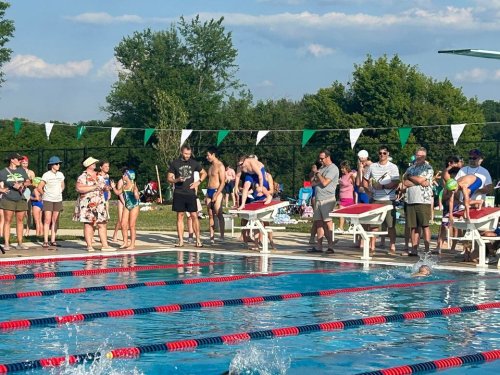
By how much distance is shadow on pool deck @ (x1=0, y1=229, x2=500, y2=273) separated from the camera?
14.8m

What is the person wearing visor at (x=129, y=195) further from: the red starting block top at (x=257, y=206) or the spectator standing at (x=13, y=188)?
the red starting block top at (x=257, y=206)

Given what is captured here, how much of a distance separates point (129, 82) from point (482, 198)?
56121 mm

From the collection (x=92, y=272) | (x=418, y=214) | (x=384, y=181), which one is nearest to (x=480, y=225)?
(x=418, y=214)

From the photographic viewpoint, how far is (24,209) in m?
15.7

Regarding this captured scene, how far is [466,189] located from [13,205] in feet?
23.0

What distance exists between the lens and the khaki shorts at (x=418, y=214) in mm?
14719

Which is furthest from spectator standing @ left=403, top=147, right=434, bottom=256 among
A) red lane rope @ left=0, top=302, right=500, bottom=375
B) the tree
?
the tree

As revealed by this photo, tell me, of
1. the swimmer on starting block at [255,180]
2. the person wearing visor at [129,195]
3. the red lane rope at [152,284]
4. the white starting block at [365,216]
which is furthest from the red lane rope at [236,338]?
the person wearing visor at [129,195]

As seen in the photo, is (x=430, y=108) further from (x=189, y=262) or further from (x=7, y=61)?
(x=189, y=262)

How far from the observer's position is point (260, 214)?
16125mm

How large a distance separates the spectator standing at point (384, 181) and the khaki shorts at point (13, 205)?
5445 millimetres

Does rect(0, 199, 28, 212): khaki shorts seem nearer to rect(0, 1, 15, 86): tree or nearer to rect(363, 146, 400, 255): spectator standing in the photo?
rect(363, 146, 400, 255): spectator standing

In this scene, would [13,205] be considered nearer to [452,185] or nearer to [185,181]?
[185,181]

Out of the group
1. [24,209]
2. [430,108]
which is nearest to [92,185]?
[24,209]
